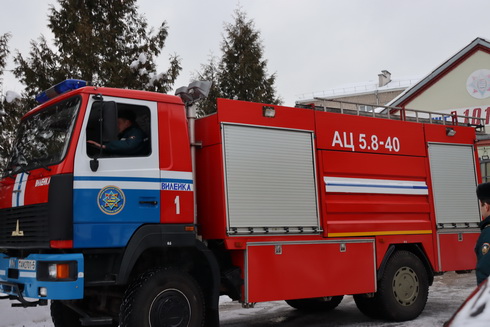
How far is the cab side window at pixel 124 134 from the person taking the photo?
5582 mm

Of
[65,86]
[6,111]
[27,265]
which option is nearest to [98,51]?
[6,111]

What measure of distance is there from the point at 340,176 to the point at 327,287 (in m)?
1.45

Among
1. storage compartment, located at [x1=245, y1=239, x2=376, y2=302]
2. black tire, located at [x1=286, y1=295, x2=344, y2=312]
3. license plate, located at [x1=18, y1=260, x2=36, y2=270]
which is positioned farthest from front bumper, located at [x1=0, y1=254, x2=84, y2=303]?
black tire, located at [x1=286, y1=295, x2=344, y2=312]

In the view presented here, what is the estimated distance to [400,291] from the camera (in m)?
7.92

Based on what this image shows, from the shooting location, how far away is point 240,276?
633 centimetres

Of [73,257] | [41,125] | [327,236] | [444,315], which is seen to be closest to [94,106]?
[41,125]

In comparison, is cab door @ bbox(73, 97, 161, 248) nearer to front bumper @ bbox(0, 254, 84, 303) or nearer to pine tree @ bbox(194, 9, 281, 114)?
front bumper @ bbox(0, 254, 84, 303)

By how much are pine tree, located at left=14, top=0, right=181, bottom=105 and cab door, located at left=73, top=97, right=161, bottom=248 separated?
→ 574 cm

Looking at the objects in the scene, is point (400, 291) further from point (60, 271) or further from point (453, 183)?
point (60, 271)

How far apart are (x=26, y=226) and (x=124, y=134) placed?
1329mm

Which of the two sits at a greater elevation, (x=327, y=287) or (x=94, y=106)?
(x=94, y=106)

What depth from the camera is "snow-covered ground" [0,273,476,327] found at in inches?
312

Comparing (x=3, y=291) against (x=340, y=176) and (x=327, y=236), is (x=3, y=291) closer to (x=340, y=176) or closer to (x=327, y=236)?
(x=327, y=236)

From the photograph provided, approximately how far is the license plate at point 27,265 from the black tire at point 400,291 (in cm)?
449
